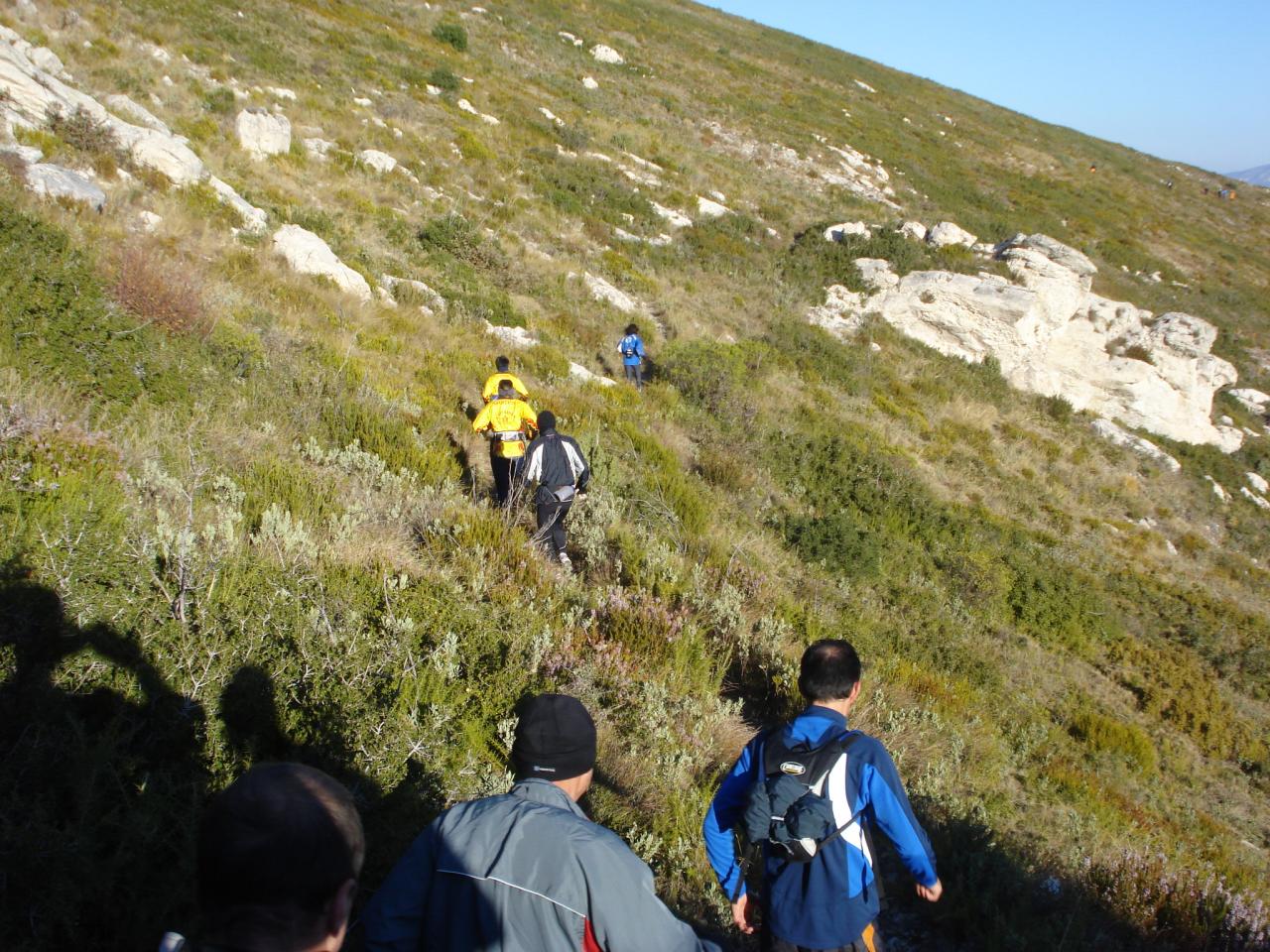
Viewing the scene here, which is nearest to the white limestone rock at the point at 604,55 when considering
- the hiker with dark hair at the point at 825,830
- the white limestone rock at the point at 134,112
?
the white limestone rock at the point at 134,112

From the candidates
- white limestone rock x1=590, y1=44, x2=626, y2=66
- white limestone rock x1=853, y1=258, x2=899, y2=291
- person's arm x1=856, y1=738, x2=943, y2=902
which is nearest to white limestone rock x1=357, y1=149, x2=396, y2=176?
white limestone rock x1=853, y1=258, x2=899, y2=291

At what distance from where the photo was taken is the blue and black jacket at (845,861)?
7.32ft

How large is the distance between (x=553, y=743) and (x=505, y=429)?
4.77 meters

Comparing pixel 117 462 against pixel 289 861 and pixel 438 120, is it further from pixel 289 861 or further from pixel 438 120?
pixel 438 120

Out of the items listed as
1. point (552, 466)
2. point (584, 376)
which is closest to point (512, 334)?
point (584, 376)

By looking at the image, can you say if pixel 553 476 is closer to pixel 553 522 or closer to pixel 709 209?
pixel 553 522

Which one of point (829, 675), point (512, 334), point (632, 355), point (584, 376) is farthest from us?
point (632, 355)

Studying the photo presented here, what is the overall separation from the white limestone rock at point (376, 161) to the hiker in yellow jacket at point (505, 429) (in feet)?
35.1

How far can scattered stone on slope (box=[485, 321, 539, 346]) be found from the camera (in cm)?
1105

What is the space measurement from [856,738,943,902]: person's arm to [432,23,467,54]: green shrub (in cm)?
2915

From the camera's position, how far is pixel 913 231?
22.4 metres

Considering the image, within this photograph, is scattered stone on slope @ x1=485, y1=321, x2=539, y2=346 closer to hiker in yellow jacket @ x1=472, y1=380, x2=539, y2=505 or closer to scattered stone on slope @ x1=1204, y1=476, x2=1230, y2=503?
hiker in yellow jacket @ x1=472, y1=380, x2=539, y2=505

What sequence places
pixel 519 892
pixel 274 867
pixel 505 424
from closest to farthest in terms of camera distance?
pixel 274 867
pixel 519 892
pixel 505 424

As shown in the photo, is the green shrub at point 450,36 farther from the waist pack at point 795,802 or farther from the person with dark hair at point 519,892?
the person with dark hair at point 519,892
